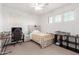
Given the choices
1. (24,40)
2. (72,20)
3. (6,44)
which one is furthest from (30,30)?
(72,20)

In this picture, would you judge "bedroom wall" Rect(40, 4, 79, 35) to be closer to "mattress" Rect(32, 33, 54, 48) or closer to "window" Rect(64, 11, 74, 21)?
"window" Rect(64, 11, 74, 21)

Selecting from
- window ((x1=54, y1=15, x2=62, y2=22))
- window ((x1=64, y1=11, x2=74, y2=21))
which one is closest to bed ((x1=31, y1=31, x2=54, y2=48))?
window ((x1=54, y1=15, x2=62, y2=22))

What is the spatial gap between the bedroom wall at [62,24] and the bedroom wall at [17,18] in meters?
0.55

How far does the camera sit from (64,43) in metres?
3.57

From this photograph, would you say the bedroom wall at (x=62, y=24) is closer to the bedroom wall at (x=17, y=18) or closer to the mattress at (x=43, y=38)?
the mattress at (x=43, y=38)

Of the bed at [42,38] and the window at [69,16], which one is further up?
the window at [69,16]

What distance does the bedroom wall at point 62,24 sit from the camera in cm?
310

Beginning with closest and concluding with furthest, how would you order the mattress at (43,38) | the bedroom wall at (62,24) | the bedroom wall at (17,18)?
1. the bedroom wall at (62,24)
2. the bedroom wall at (17,18)
3. the mattress at (43,38)

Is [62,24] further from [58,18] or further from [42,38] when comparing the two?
[42,38]

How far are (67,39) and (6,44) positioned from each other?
2886 mm

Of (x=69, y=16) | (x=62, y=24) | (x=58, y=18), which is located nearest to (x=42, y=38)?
(x=62, y=24)

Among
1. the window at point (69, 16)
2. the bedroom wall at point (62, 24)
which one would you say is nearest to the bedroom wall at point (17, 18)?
the bedroom wall at point (62, 24)

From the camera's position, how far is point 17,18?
11.1 ft

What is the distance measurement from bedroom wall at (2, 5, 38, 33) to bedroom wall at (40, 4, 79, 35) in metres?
0.55
